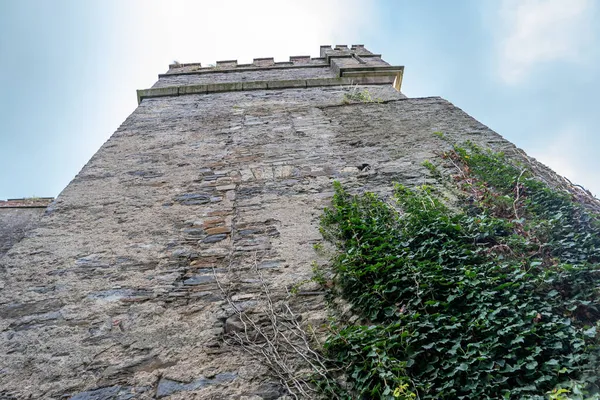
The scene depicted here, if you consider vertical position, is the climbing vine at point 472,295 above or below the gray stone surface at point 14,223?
below

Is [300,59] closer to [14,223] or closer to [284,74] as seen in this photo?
[284,74]

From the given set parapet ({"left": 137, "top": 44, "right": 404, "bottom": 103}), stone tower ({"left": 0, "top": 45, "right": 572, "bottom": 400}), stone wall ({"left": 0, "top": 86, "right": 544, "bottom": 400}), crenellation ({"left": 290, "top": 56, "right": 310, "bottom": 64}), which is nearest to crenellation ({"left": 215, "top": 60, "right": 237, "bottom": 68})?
parapet ({"left": 137, "top": 44, "right": 404, "bottom": 103})

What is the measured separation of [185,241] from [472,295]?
2.13m

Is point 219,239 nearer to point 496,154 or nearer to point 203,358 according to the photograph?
point 203,358

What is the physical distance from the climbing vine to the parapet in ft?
12.7

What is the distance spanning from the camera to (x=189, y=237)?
3227 millimetres

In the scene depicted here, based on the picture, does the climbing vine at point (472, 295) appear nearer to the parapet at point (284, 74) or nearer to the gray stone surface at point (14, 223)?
the parapet at point (284, 74)

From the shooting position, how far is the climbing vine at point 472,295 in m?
1.80

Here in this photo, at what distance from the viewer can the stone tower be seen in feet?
7.23

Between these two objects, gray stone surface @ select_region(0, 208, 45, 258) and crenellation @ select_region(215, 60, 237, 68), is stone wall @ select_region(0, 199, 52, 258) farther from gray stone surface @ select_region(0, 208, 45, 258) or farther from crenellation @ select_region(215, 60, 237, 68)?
crenellation @ select_region(215, 60, 237, 68)

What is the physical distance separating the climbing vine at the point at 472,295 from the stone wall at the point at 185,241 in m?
0.38

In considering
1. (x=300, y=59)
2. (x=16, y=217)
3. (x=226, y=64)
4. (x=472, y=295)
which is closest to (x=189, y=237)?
(x=472, y=295)

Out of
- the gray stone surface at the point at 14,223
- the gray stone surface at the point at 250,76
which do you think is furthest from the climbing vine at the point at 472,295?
the gray stone surface at the point at 250,76

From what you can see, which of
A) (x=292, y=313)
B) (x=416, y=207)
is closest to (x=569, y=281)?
(x=416, y=207)
